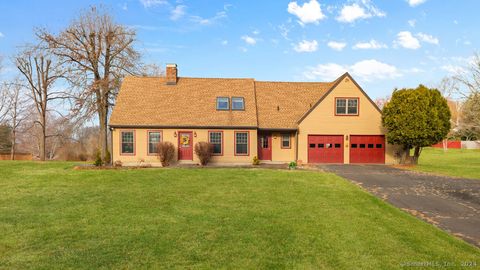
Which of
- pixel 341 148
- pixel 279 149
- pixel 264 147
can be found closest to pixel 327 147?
pixel 341 148

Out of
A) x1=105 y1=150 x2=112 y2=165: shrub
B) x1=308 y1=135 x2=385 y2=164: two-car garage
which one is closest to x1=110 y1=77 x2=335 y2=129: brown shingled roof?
x1=308 y1=135 x2=385 y2=164: two-car garage

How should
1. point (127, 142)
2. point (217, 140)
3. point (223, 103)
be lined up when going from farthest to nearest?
1. point (223, 103)
2. point (217, 140)
3. point (127, 142)

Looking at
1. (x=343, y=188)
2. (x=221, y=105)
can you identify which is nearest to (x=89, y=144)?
(x=221, y=105)

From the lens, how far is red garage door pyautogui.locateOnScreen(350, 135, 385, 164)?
23672 millimetres

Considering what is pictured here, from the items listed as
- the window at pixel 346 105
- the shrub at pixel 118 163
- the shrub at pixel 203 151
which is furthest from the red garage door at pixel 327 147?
the shrub at pixel 118 163

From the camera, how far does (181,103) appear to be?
2425cm

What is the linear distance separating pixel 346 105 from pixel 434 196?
40.5 ft

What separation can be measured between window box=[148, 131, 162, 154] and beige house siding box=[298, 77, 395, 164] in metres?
9.91

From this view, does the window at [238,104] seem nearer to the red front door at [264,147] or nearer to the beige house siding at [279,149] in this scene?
the red front door at [264,147]

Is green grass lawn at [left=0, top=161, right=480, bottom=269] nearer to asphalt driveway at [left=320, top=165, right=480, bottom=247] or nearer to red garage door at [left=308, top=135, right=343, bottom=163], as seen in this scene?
asphalt driveway at [left=320, top=165, right=480, bottom=247]

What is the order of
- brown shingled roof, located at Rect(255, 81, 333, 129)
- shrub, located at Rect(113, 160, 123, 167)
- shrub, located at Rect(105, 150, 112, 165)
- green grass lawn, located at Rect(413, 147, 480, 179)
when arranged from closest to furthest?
1. green grass lawn, located at Rect(413, 147, 480, 179)
2. shrub, located at Rect(113, 160, 123, 167)
3. shrub, located at Rect(105, 150, 112, 165)
4. brown shingled roof, located at Rect(255, 81, 333, 129)

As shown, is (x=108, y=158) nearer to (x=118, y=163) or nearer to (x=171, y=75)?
(x=118, y=163)

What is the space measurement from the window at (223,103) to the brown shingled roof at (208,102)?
15.8 inches

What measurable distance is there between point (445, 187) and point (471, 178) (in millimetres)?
4108
